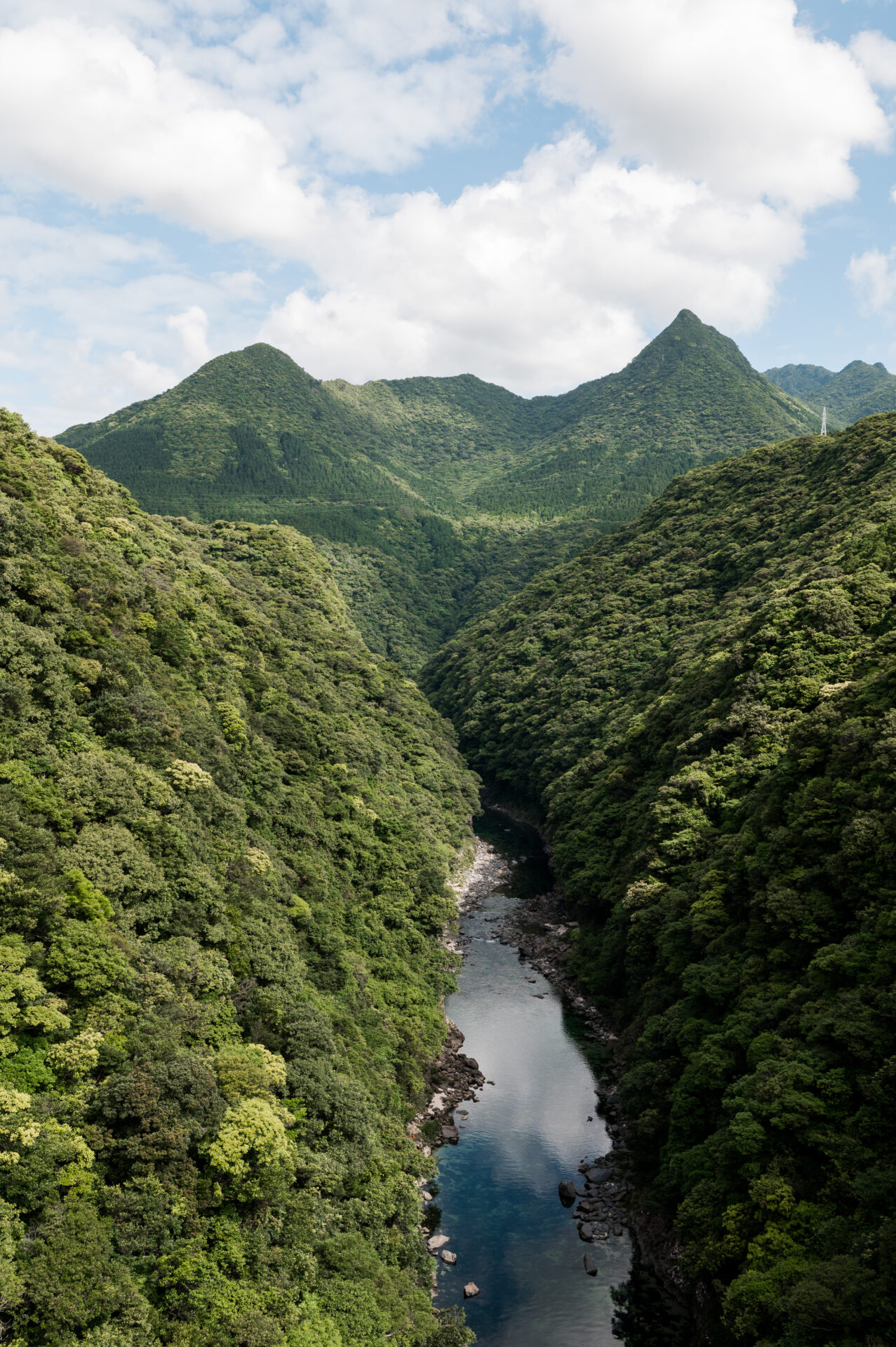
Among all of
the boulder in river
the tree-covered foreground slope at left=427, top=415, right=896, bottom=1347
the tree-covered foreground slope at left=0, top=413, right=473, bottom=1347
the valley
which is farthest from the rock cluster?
the tree-covered foreground slope at left=0, top=413, right=473, bottom=1347

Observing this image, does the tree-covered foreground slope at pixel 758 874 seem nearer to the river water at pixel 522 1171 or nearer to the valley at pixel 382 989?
the valley at pixel 382 989

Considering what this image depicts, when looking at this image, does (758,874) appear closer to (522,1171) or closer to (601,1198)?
(601,1198)

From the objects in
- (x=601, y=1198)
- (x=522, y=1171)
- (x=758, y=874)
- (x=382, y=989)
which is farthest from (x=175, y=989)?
(x=758, y=874)

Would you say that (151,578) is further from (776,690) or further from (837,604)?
(837,604)

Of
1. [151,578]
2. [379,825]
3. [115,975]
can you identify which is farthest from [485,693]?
[115,975]

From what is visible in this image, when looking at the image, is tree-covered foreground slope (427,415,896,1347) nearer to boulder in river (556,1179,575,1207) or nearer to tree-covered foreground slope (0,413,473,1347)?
boulder in river (556,1179,575,1207)

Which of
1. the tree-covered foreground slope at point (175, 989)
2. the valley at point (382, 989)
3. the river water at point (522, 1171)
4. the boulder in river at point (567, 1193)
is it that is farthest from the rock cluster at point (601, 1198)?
the tree-covered foreground slope at point (175, 989)
